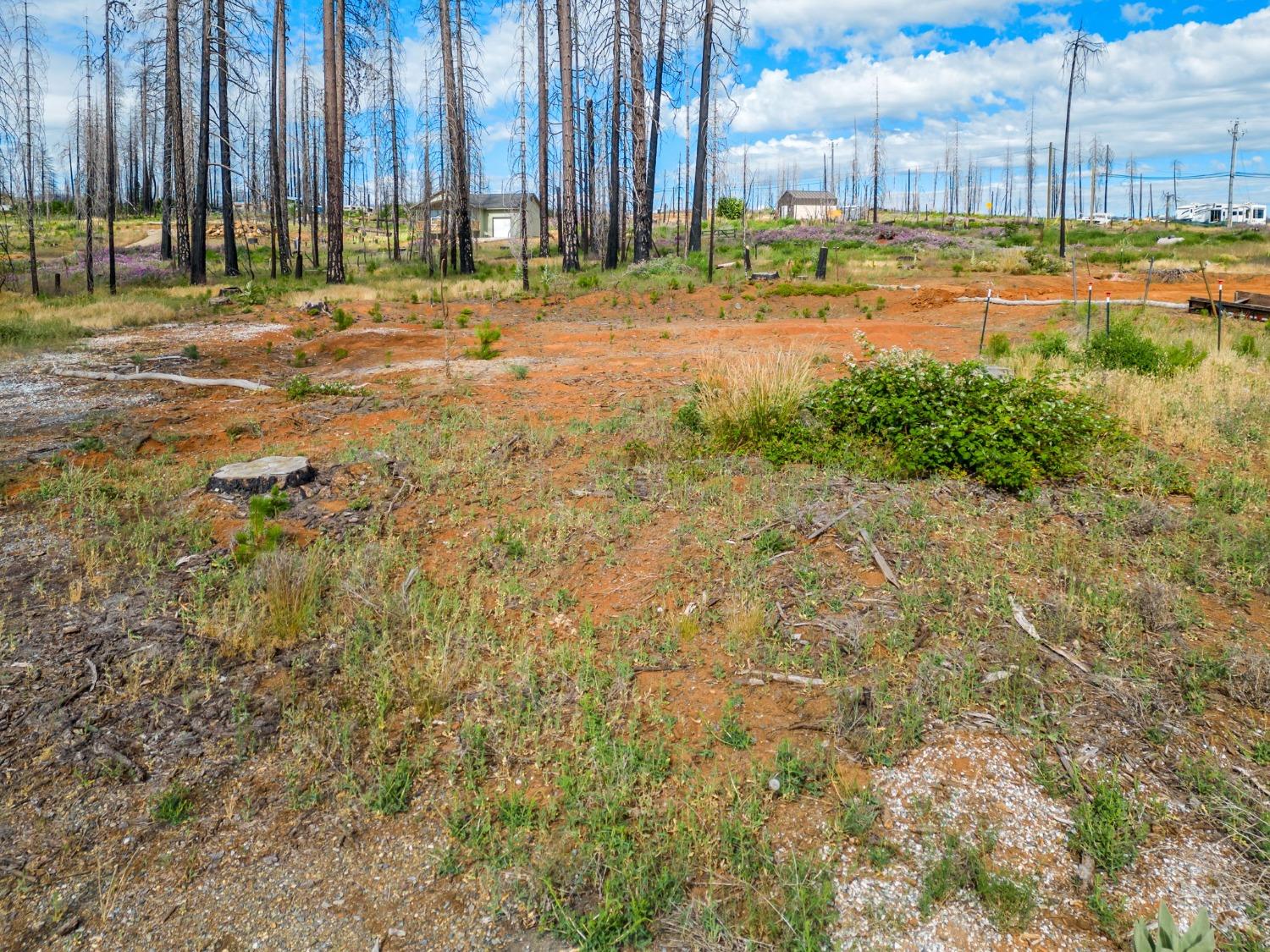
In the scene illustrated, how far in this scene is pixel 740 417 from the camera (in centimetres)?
660

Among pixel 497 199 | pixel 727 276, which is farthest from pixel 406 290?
pixel 497 199

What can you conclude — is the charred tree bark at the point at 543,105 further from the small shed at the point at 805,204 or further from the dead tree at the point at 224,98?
the small shed at the point at 805,204

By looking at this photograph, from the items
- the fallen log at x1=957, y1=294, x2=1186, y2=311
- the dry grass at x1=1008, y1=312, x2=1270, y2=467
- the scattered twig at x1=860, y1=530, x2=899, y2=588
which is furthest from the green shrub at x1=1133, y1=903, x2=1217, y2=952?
the fallen log at x1=957, y1=294, x2=1186, y2=311

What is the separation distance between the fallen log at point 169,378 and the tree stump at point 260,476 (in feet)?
12.7

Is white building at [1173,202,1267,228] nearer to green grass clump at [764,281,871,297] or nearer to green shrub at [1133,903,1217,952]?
green grass clump at [764,281,871,297]

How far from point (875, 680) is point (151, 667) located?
340 centimetres

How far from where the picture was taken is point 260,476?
18.9ft

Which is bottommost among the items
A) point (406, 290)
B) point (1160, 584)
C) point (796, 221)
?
point (1160, 584)

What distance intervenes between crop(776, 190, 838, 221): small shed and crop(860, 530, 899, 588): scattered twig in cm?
7856

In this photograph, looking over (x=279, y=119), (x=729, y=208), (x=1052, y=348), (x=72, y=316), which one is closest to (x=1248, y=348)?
(x=1052, y=348)

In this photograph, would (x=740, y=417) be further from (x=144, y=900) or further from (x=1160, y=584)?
(x=144, y=900)

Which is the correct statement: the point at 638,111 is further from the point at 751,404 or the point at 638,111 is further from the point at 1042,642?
the point at 1042,642

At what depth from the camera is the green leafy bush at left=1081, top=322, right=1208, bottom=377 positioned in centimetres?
887

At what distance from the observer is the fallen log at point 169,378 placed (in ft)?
31.6
